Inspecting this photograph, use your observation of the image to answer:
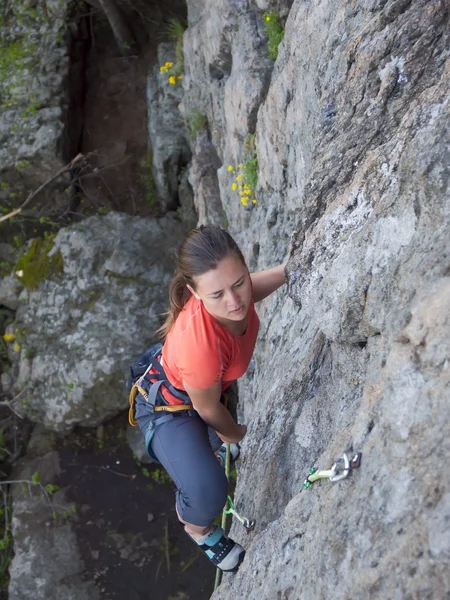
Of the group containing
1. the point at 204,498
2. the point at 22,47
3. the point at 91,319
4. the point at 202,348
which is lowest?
the point at 204,498

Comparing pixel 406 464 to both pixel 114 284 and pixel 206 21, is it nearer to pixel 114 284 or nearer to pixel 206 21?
pixel 206 21

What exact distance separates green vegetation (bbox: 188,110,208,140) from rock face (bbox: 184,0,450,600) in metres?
3.44

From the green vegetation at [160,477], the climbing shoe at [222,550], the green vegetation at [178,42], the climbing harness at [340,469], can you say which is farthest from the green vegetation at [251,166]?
the green vegetation at [160,477]

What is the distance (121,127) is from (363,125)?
8468 mm

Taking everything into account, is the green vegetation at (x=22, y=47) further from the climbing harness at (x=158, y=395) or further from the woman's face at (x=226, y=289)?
the woman's face at (x=226, y=289)

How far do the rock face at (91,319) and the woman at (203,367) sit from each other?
503 cm

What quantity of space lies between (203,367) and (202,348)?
102mm

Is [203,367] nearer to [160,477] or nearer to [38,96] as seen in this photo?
[160,477]

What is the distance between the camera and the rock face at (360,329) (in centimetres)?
181

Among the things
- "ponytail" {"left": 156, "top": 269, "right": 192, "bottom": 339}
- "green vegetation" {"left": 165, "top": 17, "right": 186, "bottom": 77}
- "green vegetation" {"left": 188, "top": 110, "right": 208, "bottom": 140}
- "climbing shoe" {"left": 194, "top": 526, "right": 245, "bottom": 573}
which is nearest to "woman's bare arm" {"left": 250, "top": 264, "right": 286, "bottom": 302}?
"ponytail" {"left": 156, "top": 269, "right": 192, "bottom": 339}

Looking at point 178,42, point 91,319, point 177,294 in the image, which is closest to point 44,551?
point 91,319

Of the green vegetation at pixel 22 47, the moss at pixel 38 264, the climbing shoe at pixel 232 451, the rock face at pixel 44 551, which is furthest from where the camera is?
the green vegetation at pixel 22 47

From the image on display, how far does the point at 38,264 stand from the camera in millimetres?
9359

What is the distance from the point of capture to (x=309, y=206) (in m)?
2.93
